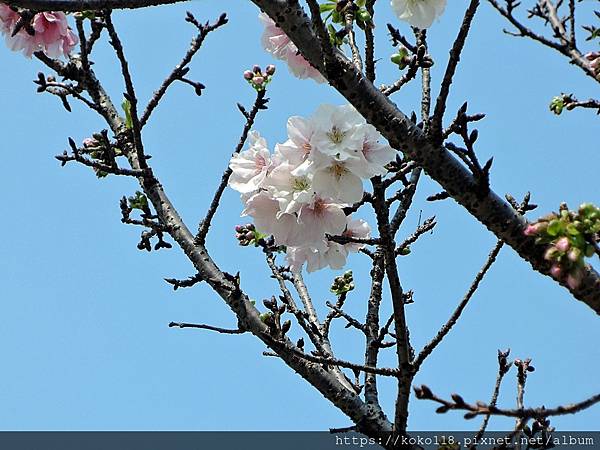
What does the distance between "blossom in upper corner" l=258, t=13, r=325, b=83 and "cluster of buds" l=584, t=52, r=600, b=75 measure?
→ 7.07 feet

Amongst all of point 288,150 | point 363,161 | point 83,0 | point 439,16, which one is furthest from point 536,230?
point 83,0

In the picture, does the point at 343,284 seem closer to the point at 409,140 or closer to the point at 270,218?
the point at 270,218

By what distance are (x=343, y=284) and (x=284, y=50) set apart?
1.53 metres

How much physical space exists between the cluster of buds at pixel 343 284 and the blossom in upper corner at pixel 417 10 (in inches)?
64.3

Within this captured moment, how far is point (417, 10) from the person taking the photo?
7.85 feet

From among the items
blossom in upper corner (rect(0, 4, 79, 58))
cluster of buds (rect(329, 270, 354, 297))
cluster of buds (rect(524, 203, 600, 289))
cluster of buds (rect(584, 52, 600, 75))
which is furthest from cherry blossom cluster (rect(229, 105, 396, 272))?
cluster of buds (rect(584, 52, 600, 75))

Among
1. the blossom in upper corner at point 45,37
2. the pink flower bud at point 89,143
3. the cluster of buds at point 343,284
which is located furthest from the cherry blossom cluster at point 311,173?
the pink flower bud at point 89,143

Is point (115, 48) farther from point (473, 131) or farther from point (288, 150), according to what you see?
point (473, 131)

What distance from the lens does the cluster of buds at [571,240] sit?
1507 millimetres

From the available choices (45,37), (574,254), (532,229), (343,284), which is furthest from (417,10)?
(45,37)

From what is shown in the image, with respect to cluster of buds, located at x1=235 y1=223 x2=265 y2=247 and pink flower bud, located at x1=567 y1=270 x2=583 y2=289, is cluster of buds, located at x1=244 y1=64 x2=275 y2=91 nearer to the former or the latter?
cluster of buds, located at x1=235 y1=223 x2=265 y2=247

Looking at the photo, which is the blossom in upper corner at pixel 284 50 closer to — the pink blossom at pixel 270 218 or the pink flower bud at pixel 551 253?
the pink blossom at pixel 270 218

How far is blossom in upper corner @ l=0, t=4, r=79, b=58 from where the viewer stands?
3.16m

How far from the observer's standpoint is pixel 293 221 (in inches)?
87.5
